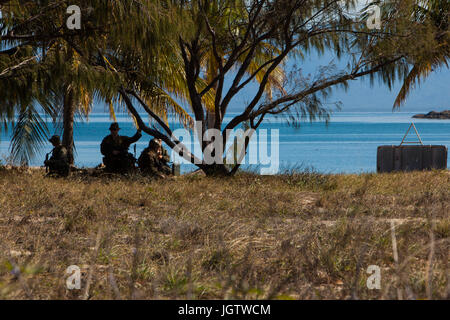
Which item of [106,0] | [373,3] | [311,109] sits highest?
[373,3]

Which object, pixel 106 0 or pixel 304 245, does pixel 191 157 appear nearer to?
pixel 106 0

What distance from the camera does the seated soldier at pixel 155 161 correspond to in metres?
10.9

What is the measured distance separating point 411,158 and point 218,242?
1159 cm

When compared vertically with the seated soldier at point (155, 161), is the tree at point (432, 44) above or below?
above

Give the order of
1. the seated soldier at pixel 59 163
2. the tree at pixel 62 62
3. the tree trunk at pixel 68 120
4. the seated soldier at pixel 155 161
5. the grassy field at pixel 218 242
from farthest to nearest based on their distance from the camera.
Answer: the tree trunk at pixel 68 120 → the seated soldier at pixel 155 161 → the seated soldier at pixel 59 163 → the tree at pixel 62 62 → the grassy field at pixel 218 242

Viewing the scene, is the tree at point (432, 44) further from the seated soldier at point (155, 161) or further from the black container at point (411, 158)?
the seated soldier at point (155, 161)

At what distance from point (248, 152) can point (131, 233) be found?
22.4 ft

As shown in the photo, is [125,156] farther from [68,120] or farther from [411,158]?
[411,158]

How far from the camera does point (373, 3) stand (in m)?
10.4

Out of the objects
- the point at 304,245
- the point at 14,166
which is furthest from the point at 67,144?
the point at 304,245

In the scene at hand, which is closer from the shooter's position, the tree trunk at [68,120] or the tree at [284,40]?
the tree at [284,40]

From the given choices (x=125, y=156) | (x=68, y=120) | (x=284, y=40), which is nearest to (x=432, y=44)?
(x=284, y=40)

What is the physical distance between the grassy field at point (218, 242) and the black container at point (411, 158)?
246 inches

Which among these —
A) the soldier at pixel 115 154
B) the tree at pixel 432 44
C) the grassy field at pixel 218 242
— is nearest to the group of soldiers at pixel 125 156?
the soldier at pixel 115 154
